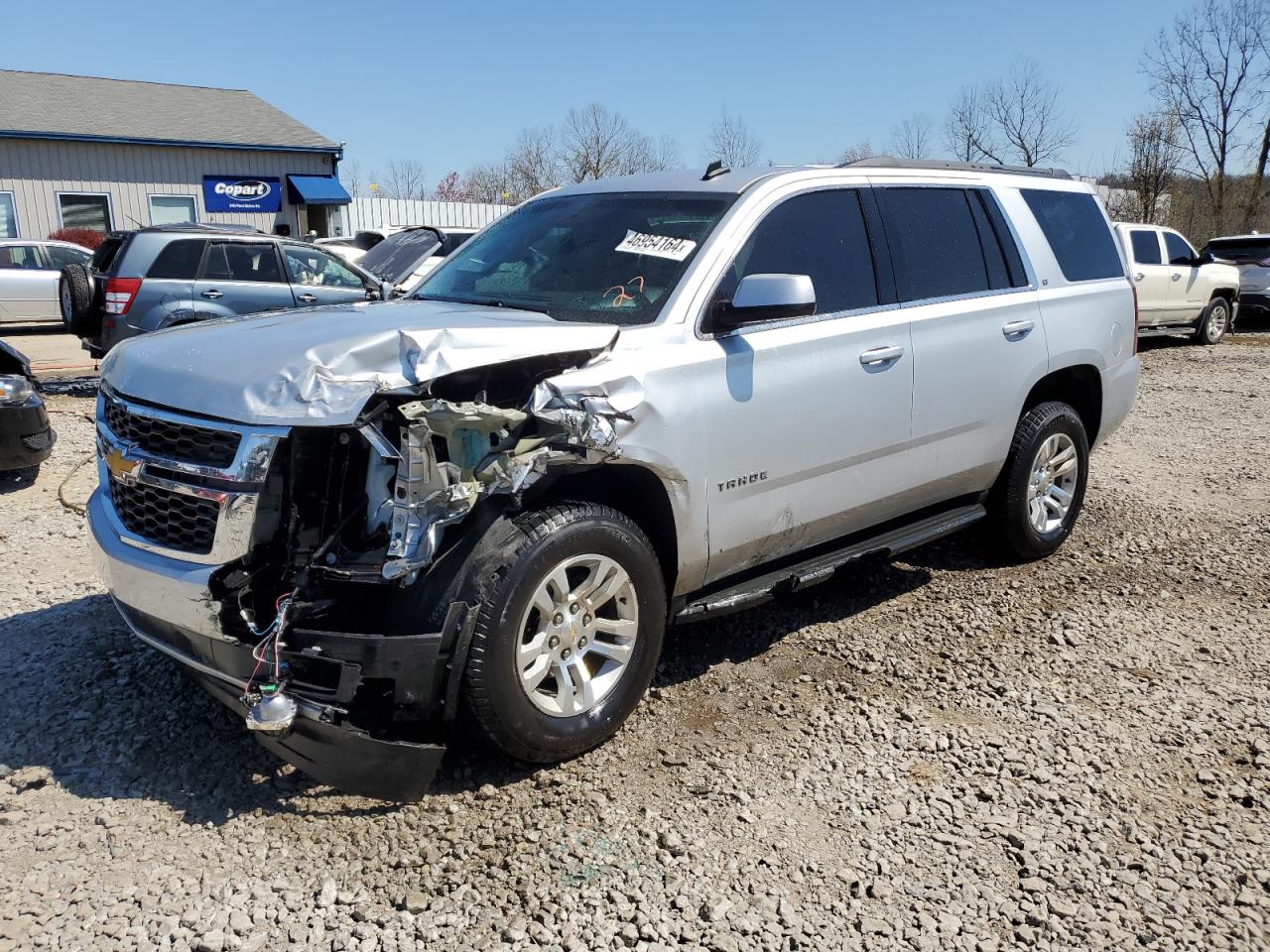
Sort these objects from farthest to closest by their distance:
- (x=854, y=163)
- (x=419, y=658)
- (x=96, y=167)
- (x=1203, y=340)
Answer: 1. (x=96, y=167)
2. (x=1203, y=340)
3. (x=854, y=163)
4. (x=419, y=658)

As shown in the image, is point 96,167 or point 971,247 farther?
point 96,167

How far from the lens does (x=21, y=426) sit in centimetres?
652

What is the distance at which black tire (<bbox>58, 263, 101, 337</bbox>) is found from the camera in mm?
10336

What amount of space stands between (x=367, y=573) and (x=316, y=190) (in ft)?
92.1

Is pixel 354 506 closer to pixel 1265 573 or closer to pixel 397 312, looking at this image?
pixel 397 312

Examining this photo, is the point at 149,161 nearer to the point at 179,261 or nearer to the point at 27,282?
the point at 27,282

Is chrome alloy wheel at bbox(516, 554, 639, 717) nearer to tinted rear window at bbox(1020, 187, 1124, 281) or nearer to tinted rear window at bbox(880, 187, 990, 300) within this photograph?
tinted rear window at bbox(880, 187, 990, 300)

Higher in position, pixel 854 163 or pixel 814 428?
pixel 854 163

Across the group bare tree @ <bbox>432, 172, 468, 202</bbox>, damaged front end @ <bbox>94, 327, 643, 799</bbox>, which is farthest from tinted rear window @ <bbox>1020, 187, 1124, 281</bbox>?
bare tree @ <bbox>432, 172, 468, 202</bbox>

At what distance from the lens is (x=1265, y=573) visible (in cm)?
531

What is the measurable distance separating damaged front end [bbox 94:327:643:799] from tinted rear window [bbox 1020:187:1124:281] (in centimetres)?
336

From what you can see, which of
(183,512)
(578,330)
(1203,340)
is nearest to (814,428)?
(578,330)

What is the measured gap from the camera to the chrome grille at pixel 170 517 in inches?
116

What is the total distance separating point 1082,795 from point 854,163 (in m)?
2.83
